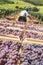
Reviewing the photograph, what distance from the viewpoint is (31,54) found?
573 cm

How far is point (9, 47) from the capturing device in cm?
623

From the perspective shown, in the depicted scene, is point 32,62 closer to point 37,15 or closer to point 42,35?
point 42,35

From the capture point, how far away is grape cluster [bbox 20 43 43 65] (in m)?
5.23

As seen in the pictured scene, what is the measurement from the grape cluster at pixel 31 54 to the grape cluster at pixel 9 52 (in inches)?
6.9

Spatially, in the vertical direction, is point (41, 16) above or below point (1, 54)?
below

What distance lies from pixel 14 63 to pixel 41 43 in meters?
1.71

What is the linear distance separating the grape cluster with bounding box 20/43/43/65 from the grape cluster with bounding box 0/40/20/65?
0.58 feet

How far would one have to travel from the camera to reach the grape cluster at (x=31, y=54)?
5.23 m

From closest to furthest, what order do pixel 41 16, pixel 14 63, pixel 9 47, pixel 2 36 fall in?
1. pixel 14 63
2. pixel 9 47
3. pixel 2 36
4. pixel 41 16

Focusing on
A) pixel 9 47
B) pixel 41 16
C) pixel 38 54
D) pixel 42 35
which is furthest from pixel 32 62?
pixel 41 16

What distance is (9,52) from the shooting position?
5758mm

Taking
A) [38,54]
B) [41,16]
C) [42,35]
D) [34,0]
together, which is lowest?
[34,0]

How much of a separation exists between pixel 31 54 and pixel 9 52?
60cm

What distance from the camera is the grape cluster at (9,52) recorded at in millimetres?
5141
